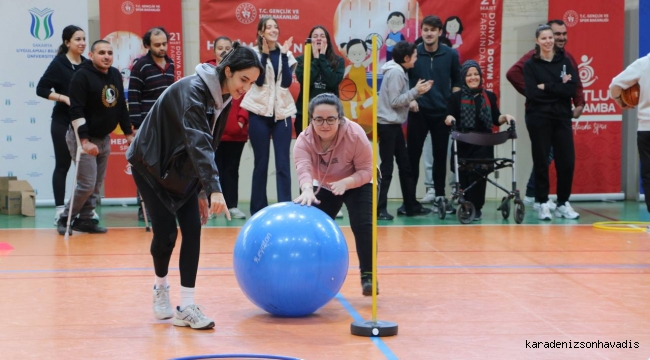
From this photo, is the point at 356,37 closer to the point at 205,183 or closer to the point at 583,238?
the point at 583,238

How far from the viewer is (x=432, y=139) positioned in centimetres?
1027

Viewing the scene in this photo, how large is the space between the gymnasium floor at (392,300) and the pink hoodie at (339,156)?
84cm

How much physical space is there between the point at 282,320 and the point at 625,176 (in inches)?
323

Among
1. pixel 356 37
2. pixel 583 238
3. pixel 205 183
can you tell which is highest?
pixel 356 37

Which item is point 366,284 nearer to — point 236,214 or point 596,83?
point 236,214

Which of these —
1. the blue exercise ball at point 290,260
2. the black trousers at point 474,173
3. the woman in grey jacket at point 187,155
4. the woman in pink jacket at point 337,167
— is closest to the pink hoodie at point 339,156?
the woman in pink jacket at point 337,167

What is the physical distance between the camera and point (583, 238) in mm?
8516

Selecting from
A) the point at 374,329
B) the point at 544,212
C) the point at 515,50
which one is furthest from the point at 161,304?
the point at 515,50

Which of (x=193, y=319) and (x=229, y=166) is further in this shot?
(x=229, y=166)

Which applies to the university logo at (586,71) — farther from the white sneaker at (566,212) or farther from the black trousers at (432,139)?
the black trousers at (432,139)

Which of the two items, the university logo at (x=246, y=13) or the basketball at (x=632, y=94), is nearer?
the basketball at (x=632, y=94)

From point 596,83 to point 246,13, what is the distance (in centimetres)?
467

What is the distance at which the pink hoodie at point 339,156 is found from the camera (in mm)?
5672

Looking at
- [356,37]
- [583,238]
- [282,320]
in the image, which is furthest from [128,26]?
[282,320]
